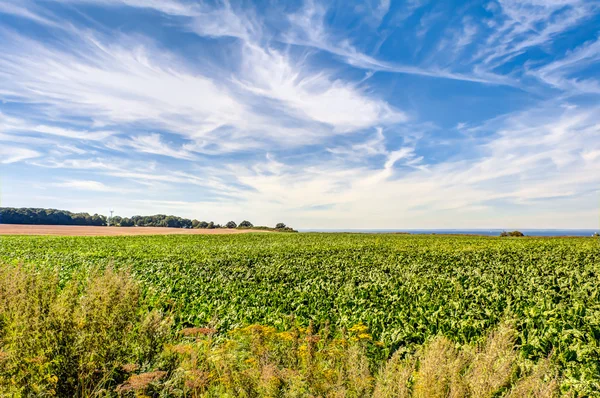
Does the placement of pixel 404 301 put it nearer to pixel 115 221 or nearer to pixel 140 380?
pixel 140 380

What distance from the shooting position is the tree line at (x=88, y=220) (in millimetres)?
116250

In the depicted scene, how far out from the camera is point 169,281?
1611 cm

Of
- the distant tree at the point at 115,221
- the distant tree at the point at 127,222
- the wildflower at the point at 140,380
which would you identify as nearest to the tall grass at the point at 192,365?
the wildflower at the point at 140,380

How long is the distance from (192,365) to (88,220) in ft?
471

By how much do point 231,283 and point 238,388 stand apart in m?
10.2

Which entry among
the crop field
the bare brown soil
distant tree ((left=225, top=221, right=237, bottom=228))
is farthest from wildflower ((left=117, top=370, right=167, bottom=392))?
distant tree ((left=225, top=221, right=237, bottom=228))

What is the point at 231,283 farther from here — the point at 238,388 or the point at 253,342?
the point at 238,388

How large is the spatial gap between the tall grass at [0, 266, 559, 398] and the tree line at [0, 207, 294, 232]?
335 feet

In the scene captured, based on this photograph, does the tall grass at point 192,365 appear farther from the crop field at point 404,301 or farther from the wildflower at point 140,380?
the crop field at point 404,301

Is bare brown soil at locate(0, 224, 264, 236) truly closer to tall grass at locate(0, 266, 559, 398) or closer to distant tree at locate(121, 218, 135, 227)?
distant tree at locate(121, 218, 135, 227)

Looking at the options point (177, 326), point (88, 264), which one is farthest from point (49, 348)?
point (88, 264)

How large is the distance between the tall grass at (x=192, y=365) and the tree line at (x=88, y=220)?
102142 millimetres

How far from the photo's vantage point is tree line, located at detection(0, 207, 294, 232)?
11625 cm

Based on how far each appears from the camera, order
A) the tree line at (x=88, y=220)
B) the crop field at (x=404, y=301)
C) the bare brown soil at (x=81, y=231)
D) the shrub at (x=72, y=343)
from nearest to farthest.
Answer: the shrub at (x=72, y=343) → the crop field at (x=404, y=301) → the bare brown soil at (x=81, y=231) → the tree line at (x=88, y=220)
